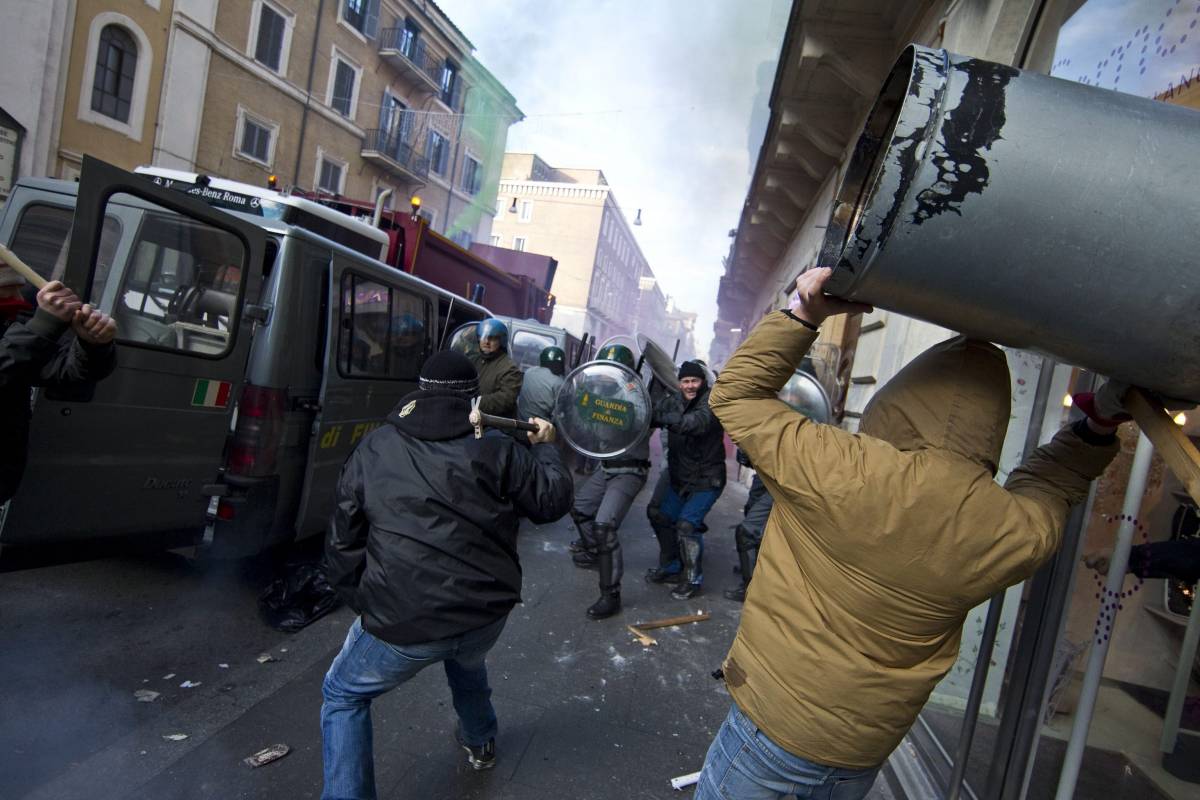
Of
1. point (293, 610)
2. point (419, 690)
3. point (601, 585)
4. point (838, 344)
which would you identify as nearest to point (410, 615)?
point (419, 690)

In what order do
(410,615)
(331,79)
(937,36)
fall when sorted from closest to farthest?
(410,615) < (937,36) < (331,79)

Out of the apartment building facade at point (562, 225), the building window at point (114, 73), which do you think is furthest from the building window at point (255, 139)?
the apartment building facade at point (562, 225)

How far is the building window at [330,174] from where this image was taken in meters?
19.8

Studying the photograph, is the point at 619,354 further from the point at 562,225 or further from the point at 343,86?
the point at 562,225

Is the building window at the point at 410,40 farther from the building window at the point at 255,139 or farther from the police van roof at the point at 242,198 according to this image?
the police van roof at the point at 242,198

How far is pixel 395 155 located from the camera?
22375 millimetres

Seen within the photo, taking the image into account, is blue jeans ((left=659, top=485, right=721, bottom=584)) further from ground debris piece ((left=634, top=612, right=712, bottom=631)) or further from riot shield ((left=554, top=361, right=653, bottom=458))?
riot shield ((left=554, top=361, right=653, bottom=458))

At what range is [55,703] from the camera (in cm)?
271

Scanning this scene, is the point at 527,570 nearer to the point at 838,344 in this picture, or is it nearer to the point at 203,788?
the point at 203,788

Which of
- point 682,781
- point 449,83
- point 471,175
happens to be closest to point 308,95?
point 449,83

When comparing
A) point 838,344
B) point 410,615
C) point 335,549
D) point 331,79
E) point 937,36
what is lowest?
point 410,615

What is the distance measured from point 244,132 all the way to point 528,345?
43.4 feet

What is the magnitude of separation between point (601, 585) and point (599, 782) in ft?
6.17

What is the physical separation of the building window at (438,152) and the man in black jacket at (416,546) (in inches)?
972
